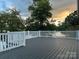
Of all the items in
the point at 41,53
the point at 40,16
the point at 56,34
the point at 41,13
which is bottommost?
the point at 41,53

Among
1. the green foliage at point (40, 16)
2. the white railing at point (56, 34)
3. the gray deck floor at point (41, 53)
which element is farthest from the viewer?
the green foliage at point (40, 16)

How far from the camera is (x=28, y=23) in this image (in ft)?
75.4

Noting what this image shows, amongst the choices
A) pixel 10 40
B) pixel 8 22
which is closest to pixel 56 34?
pixel 8 22

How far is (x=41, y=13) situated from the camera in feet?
77.6

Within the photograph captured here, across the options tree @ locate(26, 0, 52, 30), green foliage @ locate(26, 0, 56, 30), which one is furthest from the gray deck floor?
tree @ locate(26, 0, 52, 30)

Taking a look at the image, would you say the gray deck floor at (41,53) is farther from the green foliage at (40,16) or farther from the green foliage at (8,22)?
the green foliage at (40,16)

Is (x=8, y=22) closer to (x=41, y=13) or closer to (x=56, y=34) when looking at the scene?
(x=56, y=34)

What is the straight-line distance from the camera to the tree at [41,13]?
23.6 metres

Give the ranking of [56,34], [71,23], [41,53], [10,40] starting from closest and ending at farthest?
[41,53]
[10,40]
[56,34]
[71,23]

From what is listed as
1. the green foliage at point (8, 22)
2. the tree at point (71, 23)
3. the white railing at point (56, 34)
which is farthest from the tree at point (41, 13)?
the green foliage at point (8, 22)

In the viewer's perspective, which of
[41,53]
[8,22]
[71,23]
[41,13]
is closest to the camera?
[41,53]

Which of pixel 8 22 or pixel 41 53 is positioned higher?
→ pixel 8 22

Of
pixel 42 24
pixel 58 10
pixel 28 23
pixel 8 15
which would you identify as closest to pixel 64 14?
pixel 58 10

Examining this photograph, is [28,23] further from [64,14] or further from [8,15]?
[8,15]
